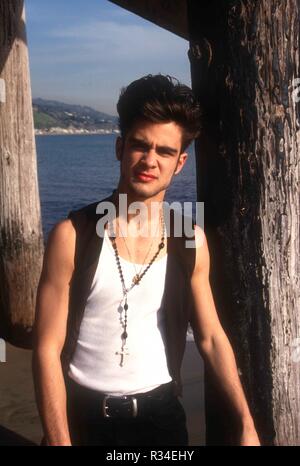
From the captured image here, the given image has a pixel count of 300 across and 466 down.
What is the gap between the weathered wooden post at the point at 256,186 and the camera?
202cm

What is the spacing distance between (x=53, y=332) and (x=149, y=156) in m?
0.66

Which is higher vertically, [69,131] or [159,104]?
[69,131]

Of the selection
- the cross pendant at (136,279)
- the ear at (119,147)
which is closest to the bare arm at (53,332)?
the cross pendant at (136,279)

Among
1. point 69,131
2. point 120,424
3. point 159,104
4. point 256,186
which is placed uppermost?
Answer: point 69,131

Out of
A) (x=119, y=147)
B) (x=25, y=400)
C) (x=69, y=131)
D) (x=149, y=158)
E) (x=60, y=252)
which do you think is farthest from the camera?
(x=69, y=131)

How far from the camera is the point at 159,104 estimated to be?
6.78ft

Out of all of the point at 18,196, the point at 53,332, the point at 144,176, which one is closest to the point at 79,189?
the point at 18,196

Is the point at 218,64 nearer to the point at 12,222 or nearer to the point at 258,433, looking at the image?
the point at 258,433

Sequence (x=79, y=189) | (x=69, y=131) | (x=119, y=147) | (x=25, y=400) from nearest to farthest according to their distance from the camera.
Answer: (x=119, y=147) → (x=25, y=400) → (x=79, y=189) → (x=69, y=131)

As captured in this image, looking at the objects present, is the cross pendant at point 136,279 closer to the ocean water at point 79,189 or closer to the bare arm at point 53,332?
the bare arm at point 53,332

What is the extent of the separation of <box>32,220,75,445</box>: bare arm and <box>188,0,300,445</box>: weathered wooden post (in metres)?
0.58

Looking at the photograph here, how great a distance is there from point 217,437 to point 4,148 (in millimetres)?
3889

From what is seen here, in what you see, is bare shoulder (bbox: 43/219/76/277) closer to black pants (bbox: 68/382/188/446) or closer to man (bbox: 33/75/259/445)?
man (bbox: 33/75/259/445)

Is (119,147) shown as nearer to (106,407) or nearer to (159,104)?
(159,104)
